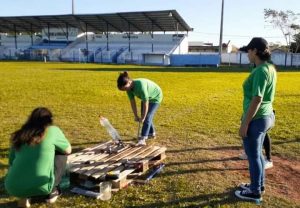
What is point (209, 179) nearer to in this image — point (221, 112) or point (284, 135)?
point (284, 135)

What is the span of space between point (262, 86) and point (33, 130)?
8.38 feet

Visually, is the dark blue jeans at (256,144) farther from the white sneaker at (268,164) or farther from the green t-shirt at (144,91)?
the green t-shirt at (144,91)

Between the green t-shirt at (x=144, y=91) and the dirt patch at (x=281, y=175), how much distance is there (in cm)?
172

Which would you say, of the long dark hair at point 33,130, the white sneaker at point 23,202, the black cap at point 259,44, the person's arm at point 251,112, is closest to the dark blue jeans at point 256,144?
the person's arm at point 251,112

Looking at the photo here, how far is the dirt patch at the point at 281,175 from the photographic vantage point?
514 cm

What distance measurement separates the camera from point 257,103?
4.20 m

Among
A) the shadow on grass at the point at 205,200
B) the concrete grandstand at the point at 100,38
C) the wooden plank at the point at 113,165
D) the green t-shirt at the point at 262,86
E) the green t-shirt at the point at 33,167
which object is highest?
the concrete grandstand at the point at 100,38

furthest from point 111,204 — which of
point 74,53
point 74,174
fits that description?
point 74,53

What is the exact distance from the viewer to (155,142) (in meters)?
7.78

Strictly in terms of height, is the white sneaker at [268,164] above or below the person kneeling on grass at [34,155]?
below

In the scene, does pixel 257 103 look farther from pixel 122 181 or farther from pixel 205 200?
pixel 122 181

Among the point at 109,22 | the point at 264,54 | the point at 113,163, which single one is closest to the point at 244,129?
the point at 264,54

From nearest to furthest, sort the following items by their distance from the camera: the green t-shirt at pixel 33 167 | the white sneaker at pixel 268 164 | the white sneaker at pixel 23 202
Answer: the green t-shirt at pixel 33 167 → the white sneaker at pixel 23 202 → the white sneaker at pixel 268 164

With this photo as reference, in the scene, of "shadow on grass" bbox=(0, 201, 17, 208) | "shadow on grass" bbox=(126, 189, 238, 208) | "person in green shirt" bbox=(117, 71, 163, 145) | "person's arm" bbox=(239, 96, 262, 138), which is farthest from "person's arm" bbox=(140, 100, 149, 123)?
"shadow on grass" bbox=(0, 201, 17, 208)
